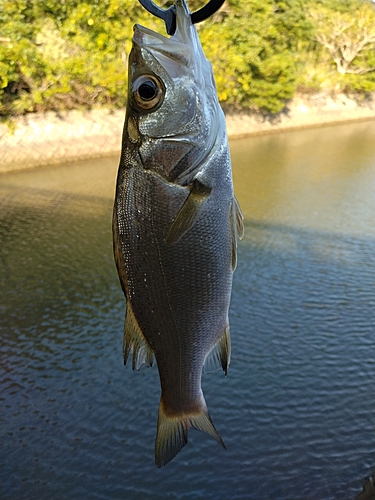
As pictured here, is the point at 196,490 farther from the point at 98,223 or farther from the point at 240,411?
the point at 98,223

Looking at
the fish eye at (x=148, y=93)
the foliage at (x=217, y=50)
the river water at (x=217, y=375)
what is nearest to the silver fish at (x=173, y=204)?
the fish eye at (x=148, y=93)

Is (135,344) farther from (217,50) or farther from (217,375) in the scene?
(217,50)

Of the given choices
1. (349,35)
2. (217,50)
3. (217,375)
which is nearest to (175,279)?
(217,375)

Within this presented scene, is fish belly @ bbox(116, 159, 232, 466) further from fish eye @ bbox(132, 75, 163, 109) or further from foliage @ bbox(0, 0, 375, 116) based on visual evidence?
foliage @ bbox(0, 0, 375, 116)

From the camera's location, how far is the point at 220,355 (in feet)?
6.68

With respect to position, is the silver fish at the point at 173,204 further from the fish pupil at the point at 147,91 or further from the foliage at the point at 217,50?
the foliage at the point at 217,50

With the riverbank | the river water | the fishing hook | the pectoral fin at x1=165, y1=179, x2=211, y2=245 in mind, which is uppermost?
the fishing hook

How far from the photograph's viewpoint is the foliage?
19.2 metres

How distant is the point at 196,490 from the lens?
5.26 m

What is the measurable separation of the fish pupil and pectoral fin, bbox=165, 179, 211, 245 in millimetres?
308

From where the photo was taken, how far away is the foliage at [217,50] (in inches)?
755

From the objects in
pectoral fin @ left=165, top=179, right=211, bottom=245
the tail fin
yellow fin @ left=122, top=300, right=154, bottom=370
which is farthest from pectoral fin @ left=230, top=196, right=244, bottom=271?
the tail fin

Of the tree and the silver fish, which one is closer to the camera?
the silver fish

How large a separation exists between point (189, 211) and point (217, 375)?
17.7ft
